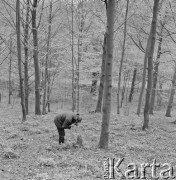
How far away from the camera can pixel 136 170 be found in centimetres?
585

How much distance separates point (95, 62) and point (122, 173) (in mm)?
14758

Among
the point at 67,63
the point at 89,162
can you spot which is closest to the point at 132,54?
the point at 67,63

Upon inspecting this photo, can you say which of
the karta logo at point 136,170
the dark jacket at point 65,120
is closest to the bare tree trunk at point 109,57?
the dark jacket at point 65,120

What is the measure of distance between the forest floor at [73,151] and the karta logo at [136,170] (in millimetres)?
102

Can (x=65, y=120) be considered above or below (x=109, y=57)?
below

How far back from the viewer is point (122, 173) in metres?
5.65

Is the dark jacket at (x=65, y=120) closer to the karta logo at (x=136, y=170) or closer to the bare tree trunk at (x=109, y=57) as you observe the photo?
the bare tree trunk at (x=109, y=57)

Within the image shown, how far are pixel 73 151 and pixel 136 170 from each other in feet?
7.82

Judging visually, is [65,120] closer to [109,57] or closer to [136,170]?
[109,57]

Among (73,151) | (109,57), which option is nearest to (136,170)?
(73,151)

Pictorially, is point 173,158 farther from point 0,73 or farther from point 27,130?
point 0,73

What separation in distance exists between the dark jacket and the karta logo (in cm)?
183

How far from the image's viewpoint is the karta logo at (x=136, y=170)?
5.51m

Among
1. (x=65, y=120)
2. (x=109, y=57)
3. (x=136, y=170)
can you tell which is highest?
(x=109, y=57)
